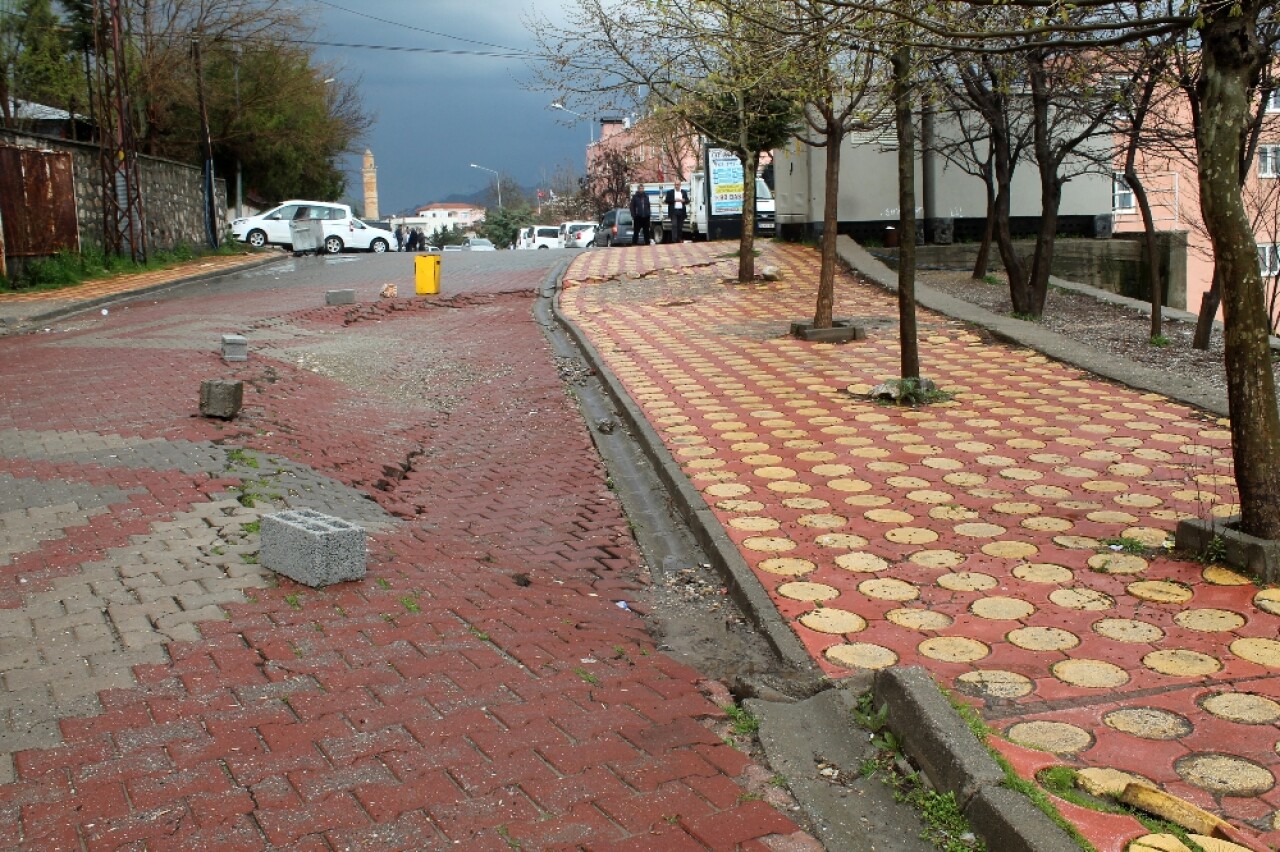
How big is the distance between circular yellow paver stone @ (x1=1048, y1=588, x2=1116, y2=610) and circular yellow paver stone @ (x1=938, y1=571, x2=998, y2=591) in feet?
0.90

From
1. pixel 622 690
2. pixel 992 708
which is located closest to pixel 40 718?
pixel 622 690

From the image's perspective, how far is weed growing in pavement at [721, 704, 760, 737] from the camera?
378 centimetres

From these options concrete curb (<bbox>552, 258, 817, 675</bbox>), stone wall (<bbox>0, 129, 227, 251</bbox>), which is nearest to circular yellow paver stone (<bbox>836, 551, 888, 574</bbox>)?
concrete curb (<bbox>552, 258, 817, 675</bbox>)

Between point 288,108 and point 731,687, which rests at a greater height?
point 288,108

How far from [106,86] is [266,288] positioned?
17.4ft

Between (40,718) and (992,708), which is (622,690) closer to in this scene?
(992,708)

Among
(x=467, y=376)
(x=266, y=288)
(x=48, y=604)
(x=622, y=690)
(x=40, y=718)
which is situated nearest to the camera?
(x=40, y=718)

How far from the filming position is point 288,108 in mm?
37531

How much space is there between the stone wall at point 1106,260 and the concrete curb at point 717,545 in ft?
39.4

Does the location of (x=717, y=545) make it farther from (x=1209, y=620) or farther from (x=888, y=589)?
(x=1209, y=620)

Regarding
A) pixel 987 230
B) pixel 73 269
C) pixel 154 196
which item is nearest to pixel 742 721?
pixel 987 230

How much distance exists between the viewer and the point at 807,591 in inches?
195

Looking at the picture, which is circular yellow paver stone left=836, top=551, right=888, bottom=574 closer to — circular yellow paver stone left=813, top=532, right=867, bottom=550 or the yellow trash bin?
circular yellow paver stone left=813, top=532, right=867, bottom=550

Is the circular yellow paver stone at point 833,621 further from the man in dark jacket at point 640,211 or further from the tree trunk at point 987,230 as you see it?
the man in dark jacket at point 640,211
